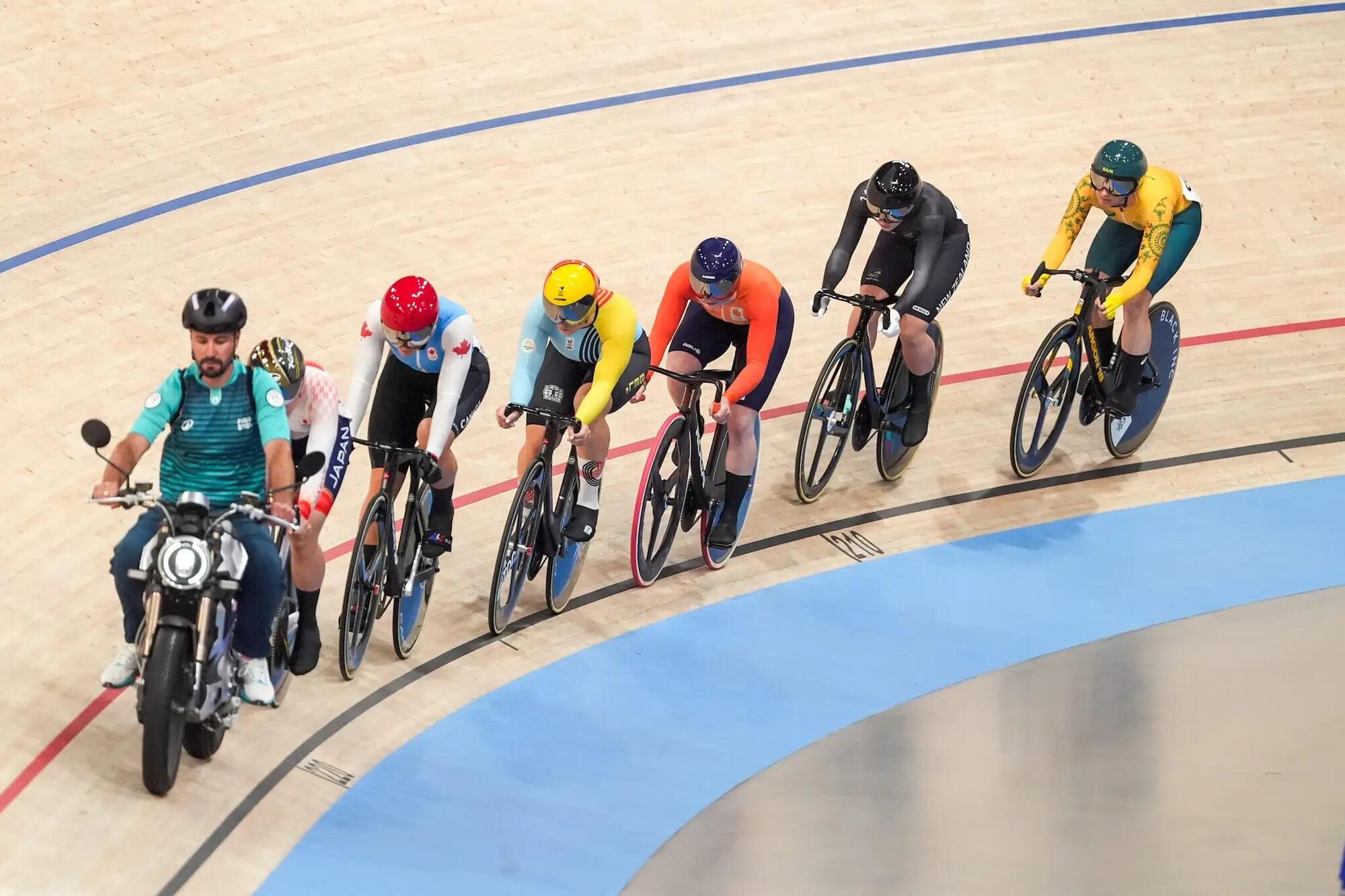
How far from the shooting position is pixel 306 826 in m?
4.63

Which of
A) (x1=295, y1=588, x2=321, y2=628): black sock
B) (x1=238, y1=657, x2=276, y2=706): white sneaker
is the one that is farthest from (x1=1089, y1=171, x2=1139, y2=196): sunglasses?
(x1=238, y1=657, x2=276, y2=706): white sneaker

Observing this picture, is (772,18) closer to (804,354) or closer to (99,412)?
(804,354)

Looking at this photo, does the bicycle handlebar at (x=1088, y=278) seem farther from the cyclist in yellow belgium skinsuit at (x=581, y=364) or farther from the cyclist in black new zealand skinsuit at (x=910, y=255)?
the cyclist in yellow belgium skinsuit at (x=581, y=364)

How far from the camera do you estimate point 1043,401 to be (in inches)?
263

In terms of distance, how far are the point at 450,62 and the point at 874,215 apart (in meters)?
3.59

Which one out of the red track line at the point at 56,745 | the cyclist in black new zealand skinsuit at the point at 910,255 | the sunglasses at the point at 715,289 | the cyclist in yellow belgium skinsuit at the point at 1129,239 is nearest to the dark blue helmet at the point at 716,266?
the sunglasses at the point at 715,289

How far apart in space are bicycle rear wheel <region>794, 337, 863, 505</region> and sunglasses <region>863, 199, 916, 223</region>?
0.47m

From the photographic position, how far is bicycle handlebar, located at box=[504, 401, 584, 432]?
16.9 ft

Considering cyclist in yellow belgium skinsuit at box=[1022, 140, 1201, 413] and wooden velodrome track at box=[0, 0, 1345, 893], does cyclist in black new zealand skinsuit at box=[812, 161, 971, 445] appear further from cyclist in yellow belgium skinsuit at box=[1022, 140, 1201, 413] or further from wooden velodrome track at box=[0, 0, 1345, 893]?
wooden velodrome track at box=[0, 0, 1345, 893]

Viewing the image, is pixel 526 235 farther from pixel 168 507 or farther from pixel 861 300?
pixel 168 507

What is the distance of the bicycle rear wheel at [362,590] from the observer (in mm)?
5027

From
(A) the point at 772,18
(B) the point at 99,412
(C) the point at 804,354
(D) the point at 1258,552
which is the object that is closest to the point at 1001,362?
(C) the point at 804,354

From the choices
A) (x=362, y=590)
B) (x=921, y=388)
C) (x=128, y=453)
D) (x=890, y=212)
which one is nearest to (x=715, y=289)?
→ (x=890, y=212)

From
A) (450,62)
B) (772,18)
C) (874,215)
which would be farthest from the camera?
(772,18)
